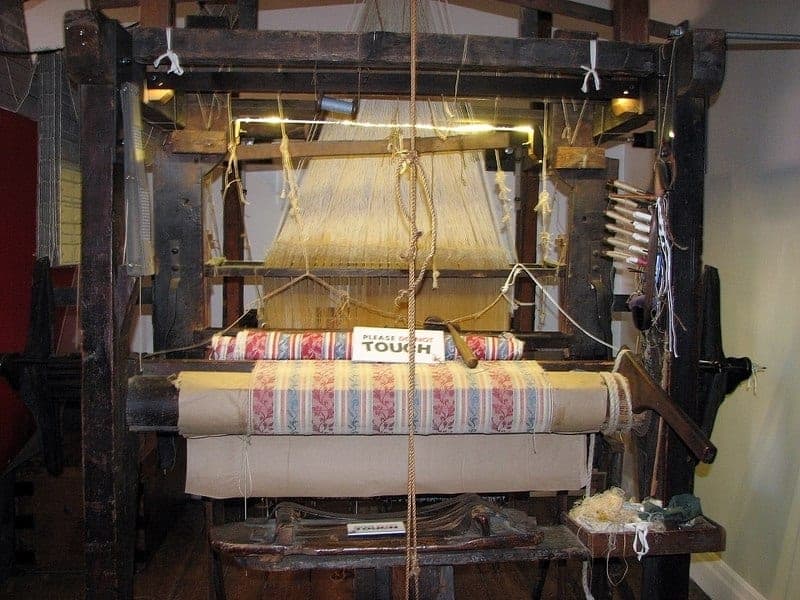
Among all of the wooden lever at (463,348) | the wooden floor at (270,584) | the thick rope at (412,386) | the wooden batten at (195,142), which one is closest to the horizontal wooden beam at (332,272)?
the wooden lever at (463,348)

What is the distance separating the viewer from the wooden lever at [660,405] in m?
1.67

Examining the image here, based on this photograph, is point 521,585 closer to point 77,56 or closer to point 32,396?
point 32,396

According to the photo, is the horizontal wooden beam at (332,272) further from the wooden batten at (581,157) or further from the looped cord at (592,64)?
the looped cord at (592,64)

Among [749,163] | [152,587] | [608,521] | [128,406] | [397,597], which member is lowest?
[152,587]

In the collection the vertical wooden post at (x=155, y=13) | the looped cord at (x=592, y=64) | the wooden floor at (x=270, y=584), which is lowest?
the wooden floor at (x=270, y=584)

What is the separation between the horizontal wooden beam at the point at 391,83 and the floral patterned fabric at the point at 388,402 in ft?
2.76

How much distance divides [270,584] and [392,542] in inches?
59.4

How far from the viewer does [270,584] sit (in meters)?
2.90

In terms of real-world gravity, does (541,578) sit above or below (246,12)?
below

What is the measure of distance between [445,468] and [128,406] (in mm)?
865

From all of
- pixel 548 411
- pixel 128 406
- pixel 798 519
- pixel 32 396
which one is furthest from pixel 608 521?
pixel 32 396

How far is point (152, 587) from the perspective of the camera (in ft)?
9.63

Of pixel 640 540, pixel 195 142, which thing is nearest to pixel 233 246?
pixel 195 142

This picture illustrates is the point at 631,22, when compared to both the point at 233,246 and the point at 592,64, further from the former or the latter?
the point at 233,246
